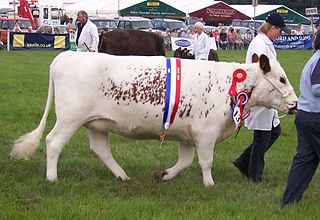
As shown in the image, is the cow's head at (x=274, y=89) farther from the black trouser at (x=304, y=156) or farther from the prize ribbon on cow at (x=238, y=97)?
the black trouser at (x=304, y=156)

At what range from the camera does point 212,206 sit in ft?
22.4

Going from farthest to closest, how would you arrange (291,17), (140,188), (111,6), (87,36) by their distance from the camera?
(291,17) < (111,6) < (87,36) < (140,188)

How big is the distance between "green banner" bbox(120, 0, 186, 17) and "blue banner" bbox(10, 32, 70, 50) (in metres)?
18.5

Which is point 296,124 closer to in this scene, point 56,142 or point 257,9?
point 56,142

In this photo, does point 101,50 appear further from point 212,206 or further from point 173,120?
point 212,206

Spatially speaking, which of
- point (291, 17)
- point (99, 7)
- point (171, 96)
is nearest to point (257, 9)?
point (291, 17)

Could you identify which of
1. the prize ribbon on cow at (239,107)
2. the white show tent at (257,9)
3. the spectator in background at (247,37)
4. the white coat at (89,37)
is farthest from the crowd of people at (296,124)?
the white show tent at (257,9)

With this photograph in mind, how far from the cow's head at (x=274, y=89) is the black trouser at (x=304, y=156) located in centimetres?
110

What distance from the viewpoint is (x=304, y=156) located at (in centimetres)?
695

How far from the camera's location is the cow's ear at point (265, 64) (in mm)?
7918

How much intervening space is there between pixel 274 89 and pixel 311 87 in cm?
140

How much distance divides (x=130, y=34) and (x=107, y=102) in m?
7.60

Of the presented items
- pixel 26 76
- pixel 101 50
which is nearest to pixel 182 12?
pixel 26 76

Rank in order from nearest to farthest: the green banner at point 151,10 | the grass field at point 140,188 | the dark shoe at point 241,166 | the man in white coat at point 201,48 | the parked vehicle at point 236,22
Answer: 1. the grass field at point 140,188
2. the dark shoe at point 241,166
3. the man in white coat at point 201,48
4. the green banner at point 151,10
5. the parked vehicle at point 236,22
